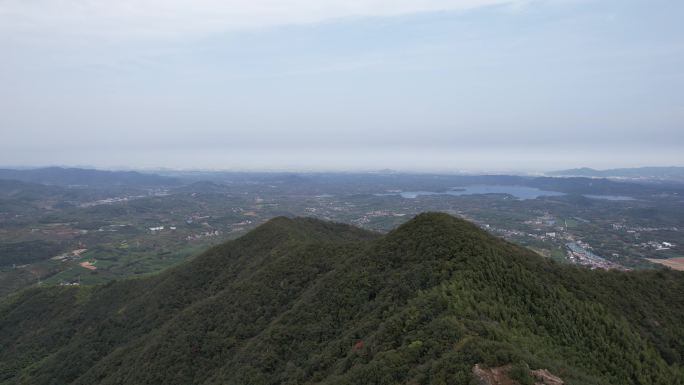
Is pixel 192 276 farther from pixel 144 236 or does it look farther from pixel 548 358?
pixel 144 236

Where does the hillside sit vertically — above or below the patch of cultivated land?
above

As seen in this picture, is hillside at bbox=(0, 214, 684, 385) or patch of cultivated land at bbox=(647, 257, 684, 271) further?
patch of cultivated land at bbox=(647, 257, 684, 271)

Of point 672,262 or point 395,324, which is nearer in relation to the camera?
point 395,324

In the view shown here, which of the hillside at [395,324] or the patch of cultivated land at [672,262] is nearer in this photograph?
the hillside at [395,324]

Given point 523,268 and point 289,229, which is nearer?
point 523,268

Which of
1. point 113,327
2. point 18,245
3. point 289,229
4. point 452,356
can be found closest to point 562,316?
point 452,356

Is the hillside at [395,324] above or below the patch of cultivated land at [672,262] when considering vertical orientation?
above

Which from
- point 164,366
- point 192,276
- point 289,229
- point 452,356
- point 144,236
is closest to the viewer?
point 452,356

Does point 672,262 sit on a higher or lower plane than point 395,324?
lower
